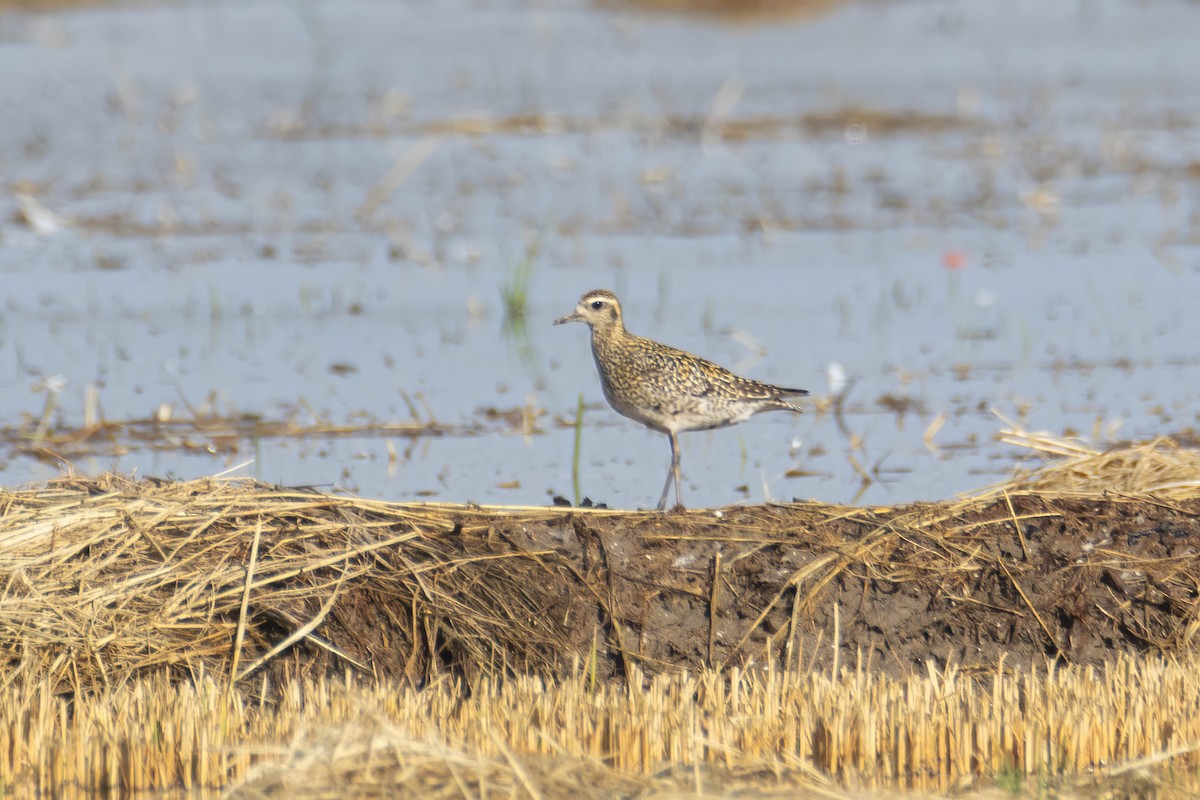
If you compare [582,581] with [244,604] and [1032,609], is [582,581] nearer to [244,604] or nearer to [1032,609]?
[244,604]

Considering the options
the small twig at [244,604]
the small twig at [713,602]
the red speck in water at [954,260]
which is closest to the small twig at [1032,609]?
the small twig at [713,602]

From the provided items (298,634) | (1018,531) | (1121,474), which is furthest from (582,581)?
(1121,474)

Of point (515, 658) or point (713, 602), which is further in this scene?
point (713, 602)

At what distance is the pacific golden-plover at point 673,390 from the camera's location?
25.2 feet

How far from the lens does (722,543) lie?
21.9ft

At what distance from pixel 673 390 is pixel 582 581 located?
137cm

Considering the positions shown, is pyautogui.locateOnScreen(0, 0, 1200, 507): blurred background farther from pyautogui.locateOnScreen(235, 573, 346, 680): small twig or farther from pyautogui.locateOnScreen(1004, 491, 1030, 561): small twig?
pyautogui.locateOnScreen(1004, 491, 1030, 561): small twig

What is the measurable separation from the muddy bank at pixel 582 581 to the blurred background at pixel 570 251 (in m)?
0.54

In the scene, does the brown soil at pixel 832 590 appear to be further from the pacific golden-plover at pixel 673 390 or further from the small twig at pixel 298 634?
the pacific golden-plover at pixel 673 390

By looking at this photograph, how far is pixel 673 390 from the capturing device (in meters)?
7.67

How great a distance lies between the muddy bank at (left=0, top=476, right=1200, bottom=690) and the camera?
638 cm

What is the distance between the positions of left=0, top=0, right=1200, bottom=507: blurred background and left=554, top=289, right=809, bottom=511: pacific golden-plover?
2.59ft

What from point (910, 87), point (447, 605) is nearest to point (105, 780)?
point (447, 605)

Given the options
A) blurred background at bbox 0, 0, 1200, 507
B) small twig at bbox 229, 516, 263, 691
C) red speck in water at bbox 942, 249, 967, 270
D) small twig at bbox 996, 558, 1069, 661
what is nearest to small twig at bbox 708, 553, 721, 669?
small twig at bbox 996, 558, 1069, 661
